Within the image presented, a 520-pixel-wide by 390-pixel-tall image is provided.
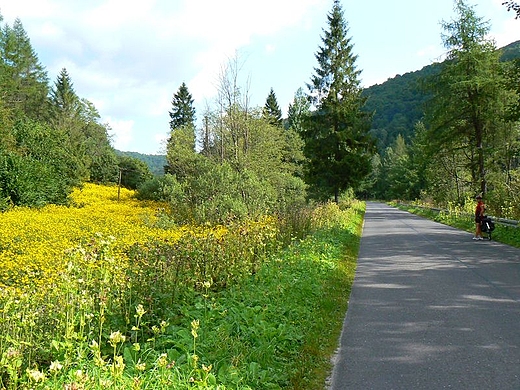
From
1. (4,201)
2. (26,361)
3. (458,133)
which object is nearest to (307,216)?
(26,361)

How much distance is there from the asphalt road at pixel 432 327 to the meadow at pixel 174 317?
0.40 metres

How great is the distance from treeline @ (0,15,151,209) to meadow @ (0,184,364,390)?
18.4 m

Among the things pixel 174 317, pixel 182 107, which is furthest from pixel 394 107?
pixel 174 317

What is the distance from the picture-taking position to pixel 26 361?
4266 millimetres

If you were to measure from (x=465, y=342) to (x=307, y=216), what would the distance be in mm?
10630

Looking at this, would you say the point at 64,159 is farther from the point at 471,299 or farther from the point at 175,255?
the point at 471,299

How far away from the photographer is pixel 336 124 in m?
33.1

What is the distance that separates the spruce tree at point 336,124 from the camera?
32438mm

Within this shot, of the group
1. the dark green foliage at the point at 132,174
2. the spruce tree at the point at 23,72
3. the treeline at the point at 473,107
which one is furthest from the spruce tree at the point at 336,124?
the spruce tree at the point at 23,72

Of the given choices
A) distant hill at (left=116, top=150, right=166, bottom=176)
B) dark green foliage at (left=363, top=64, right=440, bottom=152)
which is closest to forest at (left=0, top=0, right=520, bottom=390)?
distant hill at (left=116, top=150, right=166, bottom=176)

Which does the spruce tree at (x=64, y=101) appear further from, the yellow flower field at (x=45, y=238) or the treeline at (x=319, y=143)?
the yellow flower field at (x=45, y=238)

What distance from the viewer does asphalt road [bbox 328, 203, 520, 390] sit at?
4.57 m

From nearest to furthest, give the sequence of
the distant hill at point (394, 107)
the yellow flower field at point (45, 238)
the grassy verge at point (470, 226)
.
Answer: the yellow flower field at point (45, 238) < the grassy verge at point (470, 226) < the distant hill at point (394, 107)

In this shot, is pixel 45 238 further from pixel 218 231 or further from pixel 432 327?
pixel 432 327
